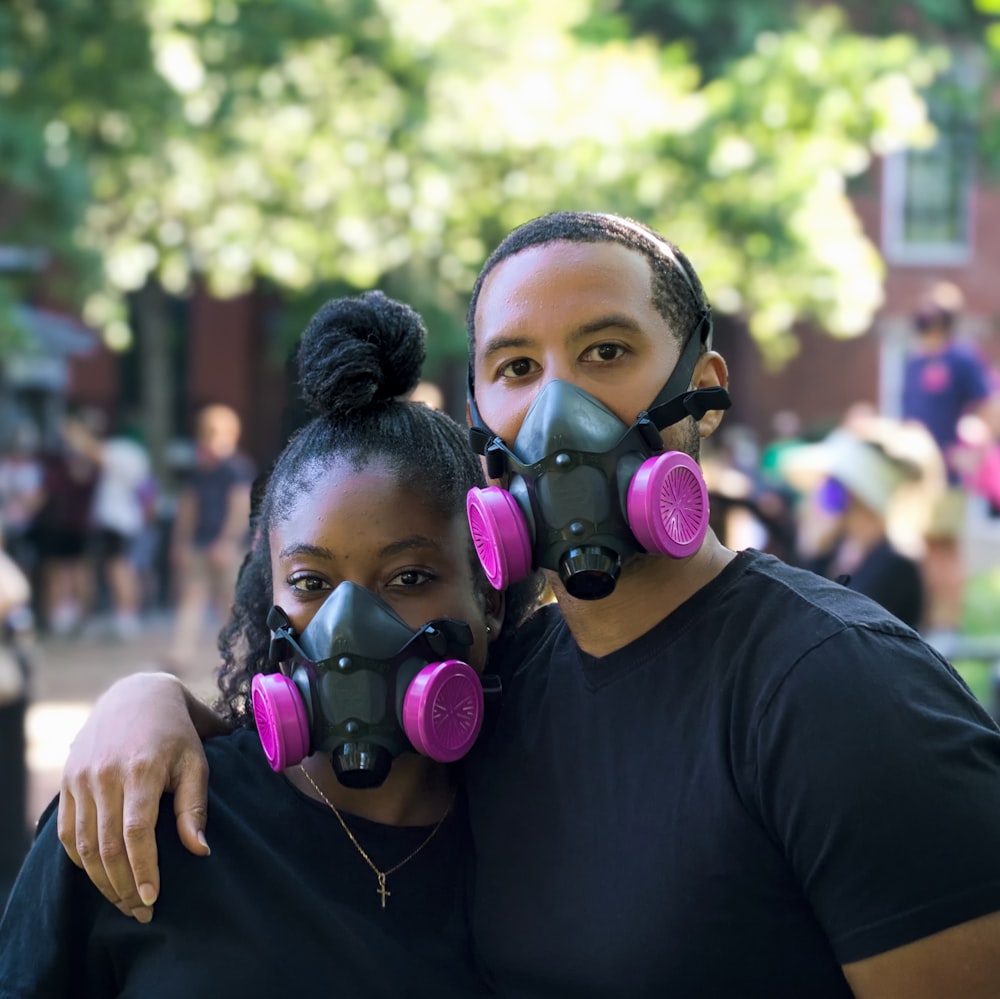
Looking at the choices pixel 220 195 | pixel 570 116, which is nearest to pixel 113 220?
pixel 220 195

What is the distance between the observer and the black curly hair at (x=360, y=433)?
8.01 ft

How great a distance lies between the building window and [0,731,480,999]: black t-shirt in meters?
22.2

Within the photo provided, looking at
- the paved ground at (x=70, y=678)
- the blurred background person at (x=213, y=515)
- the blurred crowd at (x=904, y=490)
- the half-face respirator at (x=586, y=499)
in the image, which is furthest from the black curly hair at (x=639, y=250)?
the blurred background person at (x=213, y=515)

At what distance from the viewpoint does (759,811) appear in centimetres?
181

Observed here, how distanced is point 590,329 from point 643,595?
1.24 ft

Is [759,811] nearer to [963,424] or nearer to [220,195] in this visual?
[963,424]

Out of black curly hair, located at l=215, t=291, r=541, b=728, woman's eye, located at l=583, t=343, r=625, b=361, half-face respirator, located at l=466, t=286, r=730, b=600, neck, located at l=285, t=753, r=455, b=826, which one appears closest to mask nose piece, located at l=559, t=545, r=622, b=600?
half-face respirator, located at l=466, t=286, r=730, b=600

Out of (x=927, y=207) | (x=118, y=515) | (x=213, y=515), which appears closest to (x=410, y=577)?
(x=213, y=515)

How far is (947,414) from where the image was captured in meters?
9.74

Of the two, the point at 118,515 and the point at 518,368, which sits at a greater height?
the point at 518,368

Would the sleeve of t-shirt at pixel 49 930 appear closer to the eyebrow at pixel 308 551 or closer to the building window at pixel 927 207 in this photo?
the eyebrow at pixel 308 551

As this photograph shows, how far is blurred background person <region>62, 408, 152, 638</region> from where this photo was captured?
1407 cm

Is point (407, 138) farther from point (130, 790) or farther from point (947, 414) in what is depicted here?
point (130, 790)

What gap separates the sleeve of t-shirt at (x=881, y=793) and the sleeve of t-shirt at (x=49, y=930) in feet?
3.26
